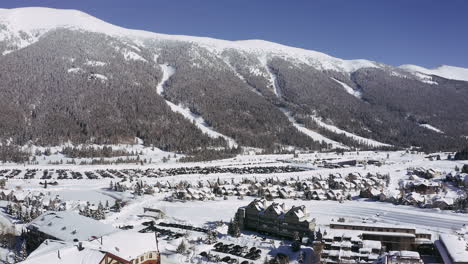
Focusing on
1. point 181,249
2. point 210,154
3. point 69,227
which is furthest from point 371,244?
point 210,154

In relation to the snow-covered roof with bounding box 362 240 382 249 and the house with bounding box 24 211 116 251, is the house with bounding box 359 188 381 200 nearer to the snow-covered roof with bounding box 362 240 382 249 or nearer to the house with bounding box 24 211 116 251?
the snow-covered roof with bounding box 362 240 382 249

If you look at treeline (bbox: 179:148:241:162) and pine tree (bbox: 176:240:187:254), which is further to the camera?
treeline (bbox: 179:148:241:162)

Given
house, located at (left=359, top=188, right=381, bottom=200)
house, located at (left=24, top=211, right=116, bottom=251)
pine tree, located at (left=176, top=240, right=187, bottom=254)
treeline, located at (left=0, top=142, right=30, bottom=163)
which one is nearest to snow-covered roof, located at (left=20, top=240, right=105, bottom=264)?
house, located at (left=24, top=211, right=116, bottom=251)

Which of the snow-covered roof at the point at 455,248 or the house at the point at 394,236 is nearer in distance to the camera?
the snow-covered roof at the point at 455,248

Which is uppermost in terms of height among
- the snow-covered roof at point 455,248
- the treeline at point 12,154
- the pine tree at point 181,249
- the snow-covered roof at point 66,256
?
the treeline at point 12,154

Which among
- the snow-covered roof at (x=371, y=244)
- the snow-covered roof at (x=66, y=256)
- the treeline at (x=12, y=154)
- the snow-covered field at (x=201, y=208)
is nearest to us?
the snow-covered roof at (x=66, y=256)

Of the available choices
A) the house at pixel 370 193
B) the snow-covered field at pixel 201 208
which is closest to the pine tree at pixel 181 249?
the snow-covered field at pixel 201 208

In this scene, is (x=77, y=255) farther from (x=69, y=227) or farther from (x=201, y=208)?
(x=201, y=208)

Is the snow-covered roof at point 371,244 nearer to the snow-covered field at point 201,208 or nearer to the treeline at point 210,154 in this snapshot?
the snow-covered field at point 201,208
